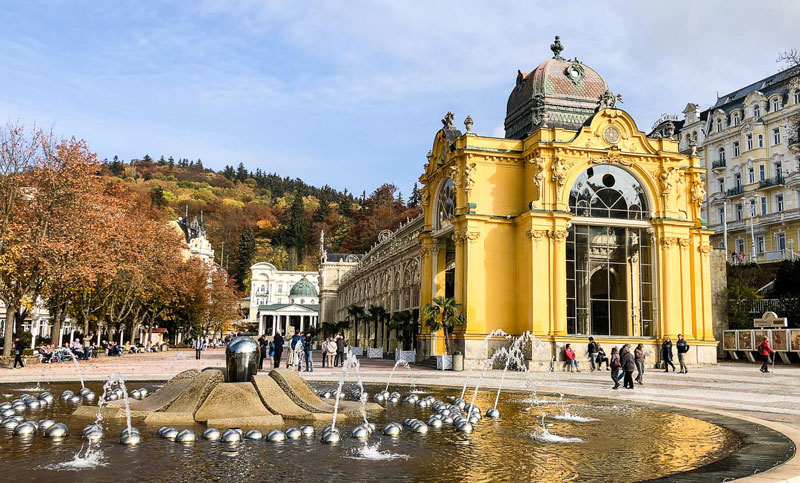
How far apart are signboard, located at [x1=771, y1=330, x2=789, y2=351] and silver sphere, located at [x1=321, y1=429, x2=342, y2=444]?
37146 millimetres

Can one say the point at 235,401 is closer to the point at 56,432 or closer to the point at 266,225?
the point at 56,432

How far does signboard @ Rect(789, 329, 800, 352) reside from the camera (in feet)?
128

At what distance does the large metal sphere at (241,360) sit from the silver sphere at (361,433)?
3.40 metres

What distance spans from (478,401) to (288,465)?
9.48 metres

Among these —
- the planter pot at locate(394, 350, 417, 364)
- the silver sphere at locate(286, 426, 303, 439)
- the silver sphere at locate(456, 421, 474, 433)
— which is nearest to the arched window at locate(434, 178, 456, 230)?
the planter pot at locate(394, 350, 417, 364)

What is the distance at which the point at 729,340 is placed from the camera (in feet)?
149

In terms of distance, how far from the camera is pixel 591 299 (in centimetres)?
3734

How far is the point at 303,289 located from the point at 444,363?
106 m

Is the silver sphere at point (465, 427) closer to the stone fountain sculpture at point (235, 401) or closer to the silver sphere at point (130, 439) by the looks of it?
the stone fountain sculpture at point (235, 401)

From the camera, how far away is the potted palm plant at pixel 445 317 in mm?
35844

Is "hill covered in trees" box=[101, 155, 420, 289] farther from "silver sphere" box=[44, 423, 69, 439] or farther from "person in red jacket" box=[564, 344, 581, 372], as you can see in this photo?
"silver sphere" box=[44, 423, 69, 439]

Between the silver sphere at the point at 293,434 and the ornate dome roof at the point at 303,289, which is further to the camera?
the ornate dome roof at the point at 303,289

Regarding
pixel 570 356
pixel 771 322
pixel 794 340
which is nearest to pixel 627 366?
pixel 570 356

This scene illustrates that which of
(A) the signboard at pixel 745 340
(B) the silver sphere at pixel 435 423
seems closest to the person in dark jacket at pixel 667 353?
(A) the signboard at pixel 745 340
